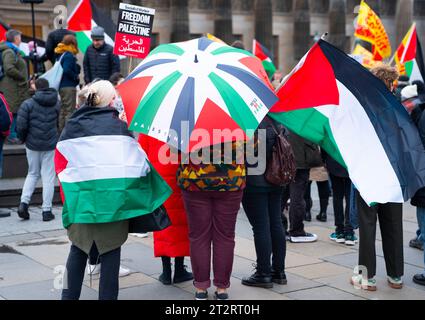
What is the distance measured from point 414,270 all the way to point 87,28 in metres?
8.64

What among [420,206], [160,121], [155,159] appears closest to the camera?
[160,121]

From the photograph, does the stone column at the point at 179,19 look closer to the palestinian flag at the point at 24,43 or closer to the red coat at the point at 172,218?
the palestinian flag at the point at 24,43

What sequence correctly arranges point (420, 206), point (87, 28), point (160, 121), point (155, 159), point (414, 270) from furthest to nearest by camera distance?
point (87, 28), point (414, 270), point (420, 206), point (155, 159), point (160, 121)

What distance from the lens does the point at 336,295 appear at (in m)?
6.02

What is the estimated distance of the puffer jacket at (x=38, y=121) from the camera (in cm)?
914

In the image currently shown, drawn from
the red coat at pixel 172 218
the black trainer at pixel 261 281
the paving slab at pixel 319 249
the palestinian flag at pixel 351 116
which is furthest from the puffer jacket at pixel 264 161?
the paving slab at pixel 319 249

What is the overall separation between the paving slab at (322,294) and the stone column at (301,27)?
25.4m

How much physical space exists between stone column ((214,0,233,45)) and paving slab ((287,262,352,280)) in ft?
73.1

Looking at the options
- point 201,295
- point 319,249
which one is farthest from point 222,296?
point 319,249

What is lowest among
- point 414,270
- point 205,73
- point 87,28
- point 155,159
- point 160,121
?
point 414,270

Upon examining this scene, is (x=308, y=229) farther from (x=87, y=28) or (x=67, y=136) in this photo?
(x=87, y=28)

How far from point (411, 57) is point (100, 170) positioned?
33.5 ft

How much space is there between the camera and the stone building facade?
28.7m
